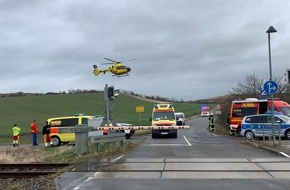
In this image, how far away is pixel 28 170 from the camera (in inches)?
600

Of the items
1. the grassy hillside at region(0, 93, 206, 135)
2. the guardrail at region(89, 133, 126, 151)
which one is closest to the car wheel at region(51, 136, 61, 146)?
the guardrail at region(89, 133, 126, 151)

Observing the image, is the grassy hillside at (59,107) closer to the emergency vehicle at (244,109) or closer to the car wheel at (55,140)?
the emergency vehicle at (244,109)

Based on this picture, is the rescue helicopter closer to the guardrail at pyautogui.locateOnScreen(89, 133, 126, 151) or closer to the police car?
the police car

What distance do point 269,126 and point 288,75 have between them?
33.2 ft

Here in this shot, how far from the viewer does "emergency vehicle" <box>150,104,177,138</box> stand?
3350 cm

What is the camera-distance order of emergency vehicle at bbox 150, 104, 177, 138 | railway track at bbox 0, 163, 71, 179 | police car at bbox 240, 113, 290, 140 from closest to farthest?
railway track at bbox 0, 163, 71, 179
police car at bbox 240, 113, 290, 140
emergency vehicle at bbox 150, 104, 177, 138

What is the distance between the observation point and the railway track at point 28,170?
44.8 feet

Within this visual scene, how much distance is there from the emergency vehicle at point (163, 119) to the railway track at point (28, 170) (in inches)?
712

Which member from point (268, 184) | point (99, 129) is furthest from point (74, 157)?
point (268, 184)

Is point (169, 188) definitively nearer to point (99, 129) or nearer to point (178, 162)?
point (178, 162)

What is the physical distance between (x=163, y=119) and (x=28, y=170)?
19.5 metres

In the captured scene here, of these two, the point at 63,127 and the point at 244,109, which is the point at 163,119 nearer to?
the point at 244,109

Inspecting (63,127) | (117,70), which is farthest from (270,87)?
(117,70)

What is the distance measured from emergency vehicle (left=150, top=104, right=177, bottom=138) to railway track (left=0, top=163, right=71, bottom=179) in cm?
1807
